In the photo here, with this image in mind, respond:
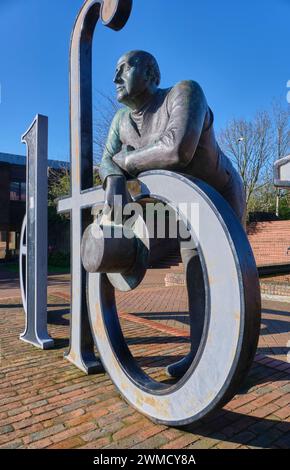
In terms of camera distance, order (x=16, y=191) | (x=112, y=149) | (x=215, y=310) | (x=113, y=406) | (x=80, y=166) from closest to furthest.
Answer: (x=215, y=310) → (x=113, y=406) → (x=112, y=149) → (x=80, y=166) → (x=16, y=191)

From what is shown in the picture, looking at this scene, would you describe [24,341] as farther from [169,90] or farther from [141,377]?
[169,90]

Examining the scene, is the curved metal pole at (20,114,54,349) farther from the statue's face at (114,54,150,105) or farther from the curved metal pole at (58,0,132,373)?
the statue's face at (114,54,150,105)

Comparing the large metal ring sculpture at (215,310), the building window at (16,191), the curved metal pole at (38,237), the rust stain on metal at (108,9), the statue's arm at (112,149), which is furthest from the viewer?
the building window at (16,191)

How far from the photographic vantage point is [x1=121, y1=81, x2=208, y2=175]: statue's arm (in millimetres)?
2248

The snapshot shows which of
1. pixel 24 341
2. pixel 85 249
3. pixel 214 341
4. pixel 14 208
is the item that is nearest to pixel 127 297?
pixel 24 341

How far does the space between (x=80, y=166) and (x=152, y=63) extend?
1.49 meters

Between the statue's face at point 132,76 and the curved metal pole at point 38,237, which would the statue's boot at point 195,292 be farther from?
the curved metal pole at point 38,237

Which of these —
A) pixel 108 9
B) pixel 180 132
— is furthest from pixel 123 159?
pixel 108 9

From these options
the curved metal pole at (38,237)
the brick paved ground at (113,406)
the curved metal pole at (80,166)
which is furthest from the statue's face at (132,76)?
the brick paved ground at (113,406)

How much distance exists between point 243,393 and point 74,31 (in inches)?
165

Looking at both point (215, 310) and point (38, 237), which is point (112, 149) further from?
point (38, 237)

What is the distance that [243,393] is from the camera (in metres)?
3.20

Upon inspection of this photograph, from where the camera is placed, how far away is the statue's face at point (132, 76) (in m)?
2.58

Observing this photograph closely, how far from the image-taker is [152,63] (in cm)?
265
